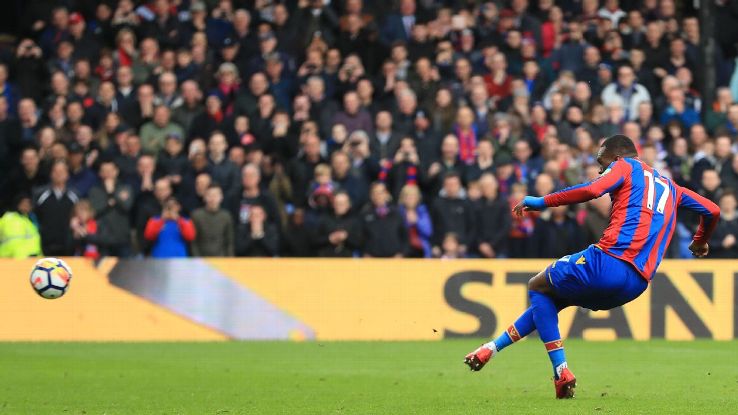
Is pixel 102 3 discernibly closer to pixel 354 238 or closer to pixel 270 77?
pixel 270 77

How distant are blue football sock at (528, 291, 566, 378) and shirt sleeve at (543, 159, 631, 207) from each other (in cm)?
97

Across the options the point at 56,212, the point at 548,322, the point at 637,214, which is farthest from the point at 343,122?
the point at 637,214

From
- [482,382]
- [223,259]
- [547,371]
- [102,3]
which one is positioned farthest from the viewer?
[102,3]

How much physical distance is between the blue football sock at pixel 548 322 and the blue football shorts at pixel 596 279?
7.3 inches

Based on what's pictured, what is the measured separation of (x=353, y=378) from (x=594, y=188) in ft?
11.9

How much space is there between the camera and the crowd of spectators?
18.7m

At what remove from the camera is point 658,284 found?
18344 millimetres

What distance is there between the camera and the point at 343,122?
20.2 m

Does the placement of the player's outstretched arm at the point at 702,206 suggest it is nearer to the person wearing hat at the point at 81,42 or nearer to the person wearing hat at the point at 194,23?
the person wearing hat at the point at 194,23

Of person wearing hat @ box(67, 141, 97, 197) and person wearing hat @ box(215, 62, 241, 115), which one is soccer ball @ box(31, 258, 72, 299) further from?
person wearing hat @ box(215, 62, 241, 115)

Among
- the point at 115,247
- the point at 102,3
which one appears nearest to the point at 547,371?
the point at 115,247

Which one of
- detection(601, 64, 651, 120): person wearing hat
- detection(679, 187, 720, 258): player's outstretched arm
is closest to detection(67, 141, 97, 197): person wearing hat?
detection(601, 64, 651, 120): person wearing hat

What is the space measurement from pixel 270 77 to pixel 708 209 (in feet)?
36.9

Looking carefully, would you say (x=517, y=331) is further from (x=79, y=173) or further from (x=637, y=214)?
(x=79, y=173)
